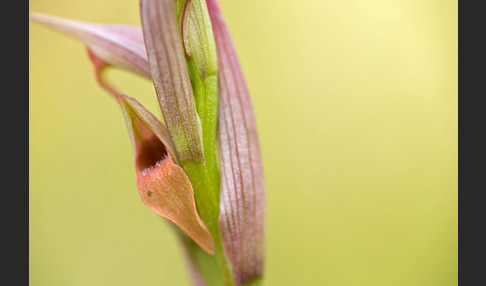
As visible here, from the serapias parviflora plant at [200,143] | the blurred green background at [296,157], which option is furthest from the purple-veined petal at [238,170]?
the blurred green background at [296,157]

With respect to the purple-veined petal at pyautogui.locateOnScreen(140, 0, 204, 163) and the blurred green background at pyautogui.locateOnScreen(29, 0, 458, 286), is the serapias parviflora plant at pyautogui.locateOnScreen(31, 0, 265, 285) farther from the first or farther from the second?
the blurred green background at pyautogui.locateOnScreen(29, 0, 458, 286)

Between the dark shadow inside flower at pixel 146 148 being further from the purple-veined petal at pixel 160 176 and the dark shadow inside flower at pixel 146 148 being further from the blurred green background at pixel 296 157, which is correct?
the blurred green background at pixel 296 157

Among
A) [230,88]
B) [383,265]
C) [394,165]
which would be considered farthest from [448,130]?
[230,88]

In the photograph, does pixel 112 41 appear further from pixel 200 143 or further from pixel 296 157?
pixel 296 157

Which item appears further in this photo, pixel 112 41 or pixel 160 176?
pixel 112 41

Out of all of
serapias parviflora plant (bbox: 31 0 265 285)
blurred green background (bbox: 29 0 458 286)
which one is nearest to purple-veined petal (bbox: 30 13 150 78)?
serapias parviflora plant (bbox: 31 0 265 285)

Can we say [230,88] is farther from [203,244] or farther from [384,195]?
[384,195]

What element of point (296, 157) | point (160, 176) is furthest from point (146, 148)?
point (296, 157)
